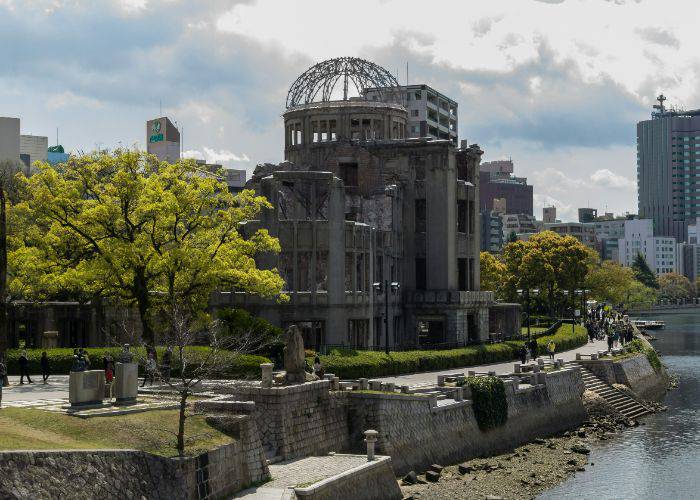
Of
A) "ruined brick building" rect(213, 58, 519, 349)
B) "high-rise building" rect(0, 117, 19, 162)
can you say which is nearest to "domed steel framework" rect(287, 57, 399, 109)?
"ruined brick building" rect(213, 58, 519, 349)

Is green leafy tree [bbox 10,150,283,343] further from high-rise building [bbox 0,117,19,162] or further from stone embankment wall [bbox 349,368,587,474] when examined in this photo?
high-rise building [bbox 0,117,19,162]

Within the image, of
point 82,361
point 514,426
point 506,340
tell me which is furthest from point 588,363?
point 82,361

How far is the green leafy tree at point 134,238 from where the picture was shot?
48.3m

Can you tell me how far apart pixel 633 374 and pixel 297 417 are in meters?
41.7

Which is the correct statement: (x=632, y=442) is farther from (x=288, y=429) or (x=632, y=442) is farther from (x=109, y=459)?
(x=109, y=459)

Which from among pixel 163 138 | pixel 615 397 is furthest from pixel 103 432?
pixel 163 138

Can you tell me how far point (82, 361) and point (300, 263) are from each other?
26291mm

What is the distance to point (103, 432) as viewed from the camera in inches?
1251

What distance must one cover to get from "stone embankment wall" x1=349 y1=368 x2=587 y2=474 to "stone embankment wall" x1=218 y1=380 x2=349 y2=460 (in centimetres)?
145

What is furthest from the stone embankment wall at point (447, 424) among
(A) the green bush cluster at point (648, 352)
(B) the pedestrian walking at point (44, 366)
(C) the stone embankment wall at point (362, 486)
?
Answer: (A) the green bush cluster at point (648, 352)

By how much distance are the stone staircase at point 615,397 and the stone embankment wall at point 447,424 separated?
20.8 feet

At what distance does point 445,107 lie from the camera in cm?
17675

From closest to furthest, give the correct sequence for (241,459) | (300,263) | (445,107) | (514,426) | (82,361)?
(241,459), (82,361), (514,426), (300,263), (445,107)

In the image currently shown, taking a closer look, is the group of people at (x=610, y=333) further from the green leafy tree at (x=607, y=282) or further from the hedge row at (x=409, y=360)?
the green leafy tree at (x=607, y=282)
